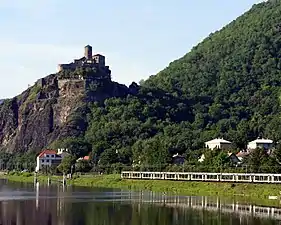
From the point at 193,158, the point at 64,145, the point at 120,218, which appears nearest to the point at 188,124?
the point at 64,145

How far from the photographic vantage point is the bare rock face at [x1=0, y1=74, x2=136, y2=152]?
17438 cm

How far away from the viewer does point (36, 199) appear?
69.8 meters

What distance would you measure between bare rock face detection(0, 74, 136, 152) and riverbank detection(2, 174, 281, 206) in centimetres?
6696

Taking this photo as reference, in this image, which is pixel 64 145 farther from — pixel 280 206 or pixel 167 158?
pixel 280 206

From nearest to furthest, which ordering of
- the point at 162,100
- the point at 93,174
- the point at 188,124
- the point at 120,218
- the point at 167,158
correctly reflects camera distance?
the point at 120,218 < the point at 167,158 < the point at 93,174 < the point at 188,124 < the point at 162,100

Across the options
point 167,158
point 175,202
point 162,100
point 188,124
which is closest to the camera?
point 175,202

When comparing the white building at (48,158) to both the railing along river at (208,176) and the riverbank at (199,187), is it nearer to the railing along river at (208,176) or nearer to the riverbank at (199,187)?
the riverbank at (199,187)

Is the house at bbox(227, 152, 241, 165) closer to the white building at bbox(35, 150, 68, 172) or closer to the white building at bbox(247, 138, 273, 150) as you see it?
the white building at bbox(247, 138, 273, 150)

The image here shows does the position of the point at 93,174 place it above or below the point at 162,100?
below

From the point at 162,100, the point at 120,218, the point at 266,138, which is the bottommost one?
the point at 120,218

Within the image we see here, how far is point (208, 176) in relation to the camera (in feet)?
278

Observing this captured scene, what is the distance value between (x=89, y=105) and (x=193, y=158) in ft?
211

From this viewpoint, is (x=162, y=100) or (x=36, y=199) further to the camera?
(x=162, y=100)

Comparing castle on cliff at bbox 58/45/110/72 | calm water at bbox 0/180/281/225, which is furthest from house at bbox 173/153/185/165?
castle on cliff at bbox 58/45/110/72
